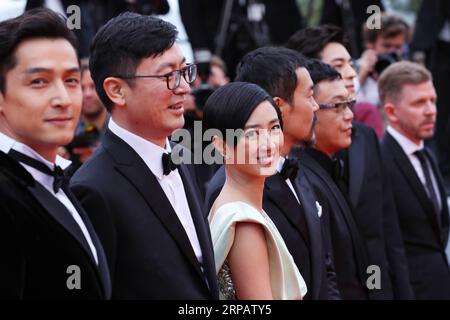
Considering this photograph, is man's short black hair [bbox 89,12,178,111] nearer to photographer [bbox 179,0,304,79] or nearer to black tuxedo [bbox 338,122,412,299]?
black tuxedo [bbox 338,122,412,299]

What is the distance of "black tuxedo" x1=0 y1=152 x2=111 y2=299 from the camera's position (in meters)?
2.40

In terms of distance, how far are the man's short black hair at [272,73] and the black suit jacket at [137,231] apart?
1125 mm

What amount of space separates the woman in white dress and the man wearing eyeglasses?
84cm

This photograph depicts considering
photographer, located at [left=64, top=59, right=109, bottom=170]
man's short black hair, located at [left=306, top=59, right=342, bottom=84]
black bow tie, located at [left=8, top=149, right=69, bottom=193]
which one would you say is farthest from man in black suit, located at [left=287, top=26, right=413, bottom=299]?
black bow tie, located at [left=8, top=149, right=69, bottom=193]

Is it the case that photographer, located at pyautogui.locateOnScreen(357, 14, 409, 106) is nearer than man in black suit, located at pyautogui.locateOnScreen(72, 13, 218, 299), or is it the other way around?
man in black suit, located at pyautogui.locateOnScreen(72, 13, 218, 299)

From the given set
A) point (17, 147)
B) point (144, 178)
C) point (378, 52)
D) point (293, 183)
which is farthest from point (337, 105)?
point (378, 52)

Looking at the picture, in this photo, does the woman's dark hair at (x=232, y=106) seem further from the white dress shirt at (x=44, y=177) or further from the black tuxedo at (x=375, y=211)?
the black tuxedo at (x=375, y=211)

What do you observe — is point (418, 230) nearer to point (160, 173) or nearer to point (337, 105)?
point (337, 105)

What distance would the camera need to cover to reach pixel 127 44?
10.3 ft

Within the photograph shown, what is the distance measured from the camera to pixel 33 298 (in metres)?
2.46

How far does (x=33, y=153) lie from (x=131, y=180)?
45 cm
